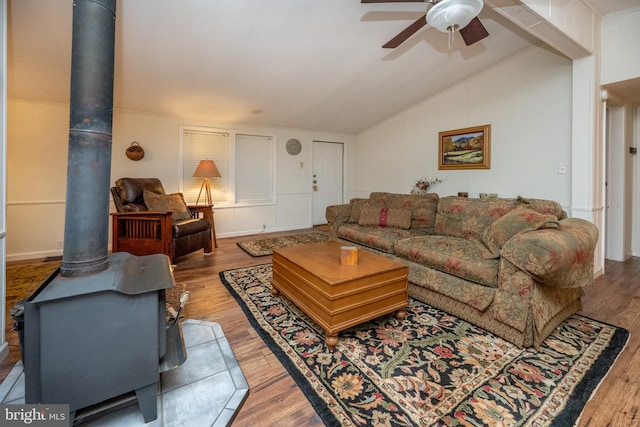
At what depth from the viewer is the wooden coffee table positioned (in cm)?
174

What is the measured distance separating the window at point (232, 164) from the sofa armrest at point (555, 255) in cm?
431

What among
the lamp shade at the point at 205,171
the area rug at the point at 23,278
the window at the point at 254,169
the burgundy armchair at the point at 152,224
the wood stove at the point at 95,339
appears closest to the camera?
the wood stove at the point at 95,339

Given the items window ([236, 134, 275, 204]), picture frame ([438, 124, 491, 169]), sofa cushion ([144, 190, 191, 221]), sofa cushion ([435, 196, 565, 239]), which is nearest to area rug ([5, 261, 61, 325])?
sofa cushion ([144, 190, 191, 221])

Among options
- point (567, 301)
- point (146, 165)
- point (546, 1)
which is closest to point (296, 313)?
→ point (567, 301)

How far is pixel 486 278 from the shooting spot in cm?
193

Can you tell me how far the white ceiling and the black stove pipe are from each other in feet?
4.74

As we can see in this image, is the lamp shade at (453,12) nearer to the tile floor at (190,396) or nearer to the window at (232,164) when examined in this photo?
the tile floor at (190,396)

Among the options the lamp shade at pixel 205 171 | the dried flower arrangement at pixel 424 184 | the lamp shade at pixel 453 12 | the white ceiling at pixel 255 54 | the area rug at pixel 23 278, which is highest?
the white ceiling at pixel 255 54

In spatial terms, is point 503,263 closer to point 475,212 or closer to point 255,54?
point 475,212

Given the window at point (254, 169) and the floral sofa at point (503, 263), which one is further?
the window at point (254, 169)

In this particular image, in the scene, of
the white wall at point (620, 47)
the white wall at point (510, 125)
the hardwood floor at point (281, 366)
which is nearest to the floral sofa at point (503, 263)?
the hardwood floor at point (281, 366)

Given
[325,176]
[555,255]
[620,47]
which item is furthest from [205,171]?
[620,47]

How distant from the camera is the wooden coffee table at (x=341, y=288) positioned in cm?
174

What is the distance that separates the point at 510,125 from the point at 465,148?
0.61 m
